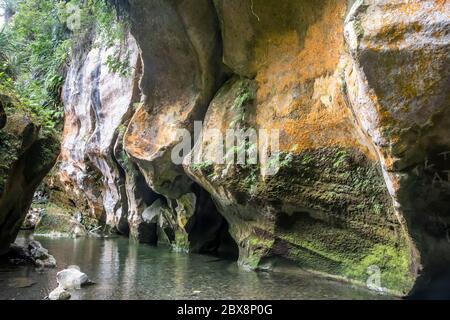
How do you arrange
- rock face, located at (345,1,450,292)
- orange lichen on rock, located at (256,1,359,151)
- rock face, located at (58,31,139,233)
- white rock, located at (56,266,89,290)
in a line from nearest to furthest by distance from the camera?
→ rock face, located at (345,1,450,292) < white rock, located at (56,266,89,290) < orange lichen on rock, located at (256,1,359,151) < rock face, located at (58,31,139,233)

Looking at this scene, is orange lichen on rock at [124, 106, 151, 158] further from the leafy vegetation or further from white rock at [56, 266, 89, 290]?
white rock at [56, 266, 89, 290]

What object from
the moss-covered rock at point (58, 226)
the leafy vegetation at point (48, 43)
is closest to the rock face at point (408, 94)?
the leafy vegetation at point (48, 43)

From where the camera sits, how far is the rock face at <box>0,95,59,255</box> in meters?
8.53

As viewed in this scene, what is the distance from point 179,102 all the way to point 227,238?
4912 millimetres

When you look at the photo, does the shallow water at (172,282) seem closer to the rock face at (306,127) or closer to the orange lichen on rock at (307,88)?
the rock face at (306,127)

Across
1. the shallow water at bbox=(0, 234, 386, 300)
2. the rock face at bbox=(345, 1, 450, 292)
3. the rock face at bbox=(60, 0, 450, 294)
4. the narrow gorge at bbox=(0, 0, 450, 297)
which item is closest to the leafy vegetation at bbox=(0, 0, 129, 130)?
the narrow gorge at bbox=(0, 0, 450, 297)

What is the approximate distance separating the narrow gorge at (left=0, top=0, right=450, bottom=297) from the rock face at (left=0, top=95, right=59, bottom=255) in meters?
0.03

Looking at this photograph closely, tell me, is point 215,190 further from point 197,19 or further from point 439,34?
point 439,34

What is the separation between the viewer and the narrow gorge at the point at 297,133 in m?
5.42

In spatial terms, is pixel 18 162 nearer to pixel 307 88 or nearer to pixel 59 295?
pixel 59 295

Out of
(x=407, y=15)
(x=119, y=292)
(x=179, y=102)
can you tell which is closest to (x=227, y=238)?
(x=179, y=102)

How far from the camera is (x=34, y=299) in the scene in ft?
21.3

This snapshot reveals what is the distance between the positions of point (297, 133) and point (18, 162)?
6197mm

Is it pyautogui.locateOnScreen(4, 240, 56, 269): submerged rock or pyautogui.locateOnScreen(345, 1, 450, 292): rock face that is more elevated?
pyautogui.locateOnScreen(345, 1, 450, 292): rock face
